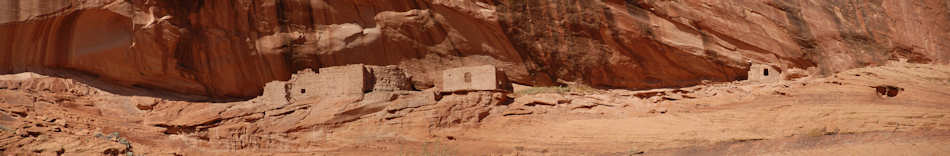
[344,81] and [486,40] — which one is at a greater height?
[486,40]

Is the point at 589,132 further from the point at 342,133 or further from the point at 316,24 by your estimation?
the point at 316,24

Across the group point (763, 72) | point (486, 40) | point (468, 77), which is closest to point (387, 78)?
point (468, 77)

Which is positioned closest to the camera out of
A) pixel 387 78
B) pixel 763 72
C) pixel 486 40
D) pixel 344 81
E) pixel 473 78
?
pixel 344 81

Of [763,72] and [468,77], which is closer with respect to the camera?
[468,77]

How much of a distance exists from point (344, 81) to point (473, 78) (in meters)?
2.50

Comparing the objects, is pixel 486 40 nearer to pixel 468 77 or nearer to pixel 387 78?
pixel 468 77

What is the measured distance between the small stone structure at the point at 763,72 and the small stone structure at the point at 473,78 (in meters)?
5.43

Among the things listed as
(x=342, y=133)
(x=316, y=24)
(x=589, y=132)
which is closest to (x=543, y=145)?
(x=589, y=132)

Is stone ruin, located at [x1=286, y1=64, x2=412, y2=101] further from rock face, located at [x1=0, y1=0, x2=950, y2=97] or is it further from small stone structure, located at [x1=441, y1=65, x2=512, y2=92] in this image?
rock face, located at [x1=0, y1=0, x2=950, y2=97]

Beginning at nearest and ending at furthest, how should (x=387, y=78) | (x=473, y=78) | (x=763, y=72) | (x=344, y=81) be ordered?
(x=344, y=81), (x=387, y=78), (x=473, y=78), (x=763, y=72)

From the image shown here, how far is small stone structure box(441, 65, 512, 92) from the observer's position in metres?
16.1

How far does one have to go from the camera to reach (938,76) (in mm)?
14047

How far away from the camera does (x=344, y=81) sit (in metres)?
15.8

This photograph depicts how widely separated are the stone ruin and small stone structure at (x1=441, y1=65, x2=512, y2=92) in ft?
3.01
